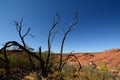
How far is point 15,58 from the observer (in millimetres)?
26938

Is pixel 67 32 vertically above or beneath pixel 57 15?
beneath

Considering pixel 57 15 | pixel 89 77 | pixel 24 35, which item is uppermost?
pixel 57 15

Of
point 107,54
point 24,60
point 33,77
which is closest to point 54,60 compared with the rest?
point 24,60

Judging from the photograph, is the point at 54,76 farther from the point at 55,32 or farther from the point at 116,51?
the point at 116,51

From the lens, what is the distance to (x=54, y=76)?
12000mm

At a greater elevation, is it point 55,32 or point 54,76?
point 55,32

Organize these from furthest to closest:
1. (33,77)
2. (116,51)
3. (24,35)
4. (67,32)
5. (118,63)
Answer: (116,51) → (118,63) → (24,35) → (67,32) → (33,77)

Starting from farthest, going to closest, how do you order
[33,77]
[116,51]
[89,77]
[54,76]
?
[116,51], [89,77], [54,76], [33,77]

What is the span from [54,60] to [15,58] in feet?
16.4

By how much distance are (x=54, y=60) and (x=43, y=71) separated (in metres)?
17.2

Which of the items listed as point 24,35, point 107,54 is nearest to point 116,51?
point 107,54

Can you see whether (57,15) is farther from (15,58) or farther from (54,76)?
(54,76)

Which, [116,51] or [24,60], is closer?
[24,60]

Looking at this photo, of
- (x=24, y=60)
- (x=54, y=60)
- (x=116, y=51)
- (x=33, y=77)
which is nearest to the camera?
(x=33, y=77)
